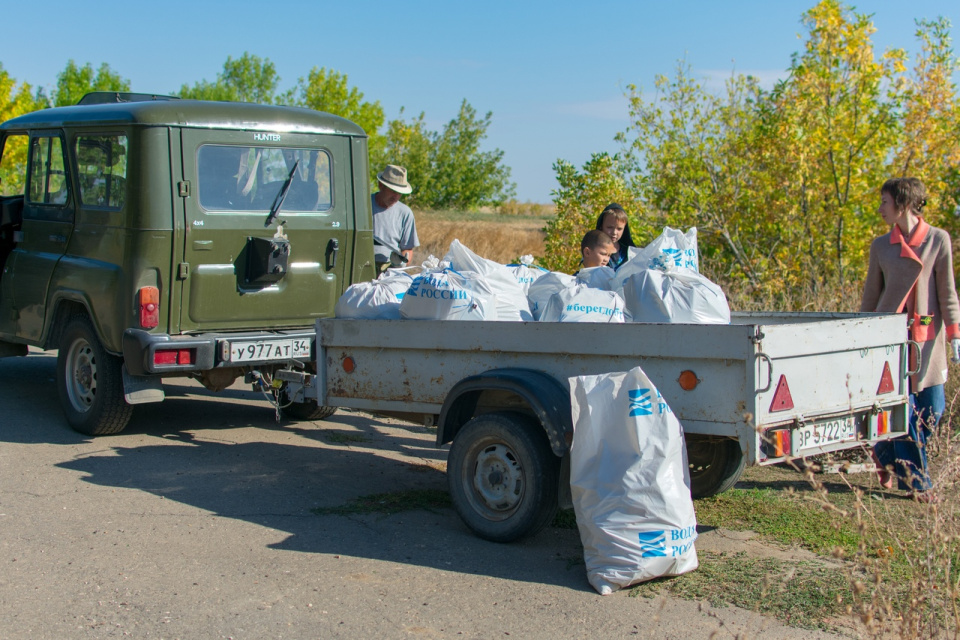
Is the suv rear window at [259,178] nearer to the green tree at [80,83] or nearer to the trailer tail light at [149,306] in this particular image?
the trailer tail light at [149,306]

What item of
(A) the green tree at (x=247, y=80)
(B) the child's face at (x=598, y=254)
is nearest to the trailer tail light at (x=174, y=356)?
(B) the child's face at (x=598, y=254)

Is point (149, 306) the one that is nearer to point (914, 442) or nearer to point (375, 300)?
point (375, 300)

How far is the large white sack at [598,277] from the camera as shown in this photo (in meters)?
5.76

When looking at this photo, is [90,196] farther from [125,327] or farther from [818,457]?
[818,457]

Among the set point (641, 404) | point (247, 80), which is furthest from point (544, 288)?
point (247, 80)

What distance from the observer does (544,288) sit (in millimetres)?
5859

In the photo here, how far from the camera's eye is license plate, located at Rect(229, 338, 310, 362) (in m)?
7.08

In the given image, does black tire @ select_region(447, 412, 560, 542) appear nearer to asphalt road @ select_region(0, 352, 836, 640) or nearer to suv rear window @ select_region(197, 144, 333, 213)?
asphalt road @ select_region(0, 352, 836, 640)

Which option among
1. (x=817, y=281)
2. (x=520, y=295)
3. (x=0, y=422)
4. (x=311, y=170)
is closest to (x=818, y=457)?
(x=520, y=295)

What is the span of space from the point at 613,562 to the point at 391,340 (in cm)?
193

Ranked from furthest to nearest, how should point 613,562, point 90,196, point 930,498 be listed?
point 90,196, point 613,562, point 930,498

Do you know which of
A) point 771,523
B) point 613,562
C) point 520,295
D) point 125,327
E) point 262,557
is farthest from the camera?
point 125,327

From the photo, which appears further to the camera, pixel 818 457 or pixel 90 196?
pixel 90 196

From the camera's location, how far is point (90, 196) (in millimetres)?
7328
